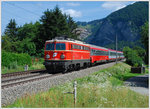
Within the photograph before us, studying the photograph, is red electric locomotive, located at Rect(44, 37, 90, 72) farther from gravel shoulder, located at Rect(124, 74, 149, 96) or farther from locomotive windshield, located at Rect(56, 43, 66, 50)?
gravel shoulder, located at Rect(124, 74, 149, 96)

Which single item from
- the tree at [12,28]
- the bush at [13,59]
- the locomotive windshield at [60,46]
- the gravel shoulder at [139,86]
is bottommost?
the gravel shoulder at [139,86]

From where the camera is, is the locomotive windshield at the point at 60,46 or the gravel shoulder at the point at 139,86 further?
the locomotive windshield at the point at 60,46

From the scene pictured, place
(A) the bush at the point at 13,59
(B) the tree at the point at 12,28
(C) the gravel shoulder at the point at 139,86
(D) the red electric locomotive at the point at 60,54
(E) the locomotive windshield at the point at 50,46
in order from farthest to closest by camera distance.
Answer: (B) the tree at the point at 12,28 → (A) the bush at the point at 13,59 → (E) the locomotive windshield at the point at 50,46 → (D) the red electric locomotive at the point at 60,54 → (C) the gravel shoulder at the point at 139,86

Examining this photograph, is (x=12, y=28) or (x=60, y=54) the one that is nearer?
(x=60, y=54)

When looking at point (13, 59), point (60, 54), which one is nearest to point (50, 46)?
point (60, 54)

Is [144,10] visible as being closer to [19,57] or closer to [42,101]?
[19,57]

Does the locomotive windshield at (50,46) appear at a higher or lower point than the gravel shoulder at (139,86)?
higher

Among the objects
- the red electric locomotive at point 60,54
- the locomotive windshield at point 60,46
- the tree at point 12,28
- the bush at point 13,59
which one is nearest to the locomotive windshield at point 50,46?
the red electric locomotive at point 60,54

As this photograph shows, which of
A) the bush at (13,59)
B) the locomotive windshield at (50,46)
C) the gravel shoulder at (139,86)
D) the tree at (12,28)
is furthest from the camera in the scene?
the tree at (12,28)

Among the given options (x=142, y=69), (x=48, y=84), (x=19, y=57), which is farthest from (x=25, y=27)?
(x=48, y=84)

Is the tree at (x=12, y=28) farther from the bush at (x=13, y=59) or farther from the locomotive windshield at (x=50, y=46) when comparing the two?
the locomotive windshield at (x=50, y=46)

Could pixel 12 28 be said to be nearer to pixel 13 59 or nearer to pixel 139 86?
pixel 13 59

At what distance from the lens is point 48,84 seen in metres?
13.2

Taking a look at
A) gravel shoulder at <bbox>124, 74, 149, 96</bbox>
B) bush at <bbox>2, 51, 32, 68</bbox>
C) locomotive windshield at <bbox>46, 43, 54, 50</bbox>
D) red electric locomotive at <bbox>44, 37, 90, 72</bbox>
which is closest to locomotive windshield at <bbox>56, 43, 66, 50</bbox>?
red electric locomotive at <bbox>44, 37, 90, 72</bbox>
